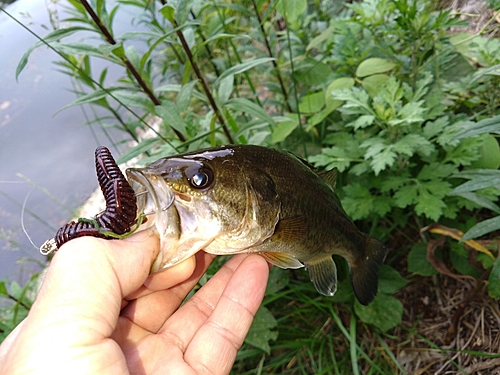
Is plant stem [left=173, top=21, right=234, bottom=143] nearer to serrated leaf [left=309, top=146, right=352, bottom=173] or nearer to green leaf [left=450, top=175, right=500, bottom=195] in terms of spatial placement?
serrated leaf [left=309, top=146, right=352, bottom=173]

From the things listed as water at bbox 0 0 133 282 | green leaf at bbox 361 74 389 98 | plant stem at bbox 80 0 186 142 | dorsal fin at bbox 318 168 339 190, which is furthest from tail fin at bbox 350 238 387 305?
water at bbox 0 0 133 282

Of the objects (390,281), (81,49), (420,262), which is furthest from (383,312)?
(81,49)

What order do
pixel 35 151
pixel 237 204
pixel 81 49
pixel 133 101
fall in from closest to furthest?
pixel 237 204 < pixel 81 49 < pixel 133 101 < pixel 35 151

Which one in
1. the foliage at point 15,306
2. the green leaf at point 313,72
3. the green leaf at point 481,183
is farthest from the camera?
the green leaf at point 313,72

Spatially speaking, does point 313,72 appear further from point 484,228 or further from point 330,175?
point 484,228

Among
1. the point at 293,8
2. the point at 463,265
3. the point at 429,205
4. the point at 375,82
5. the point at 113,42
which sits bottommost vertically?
the point at 463,265

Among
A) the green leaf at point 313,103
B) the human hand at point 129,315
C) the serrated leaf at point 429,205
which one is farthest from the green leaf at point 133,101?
the serrated leaf at point 429,205

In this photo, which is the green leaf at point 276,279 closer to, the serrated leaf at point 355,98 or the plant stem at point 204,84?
the plant stem at point 204,84
